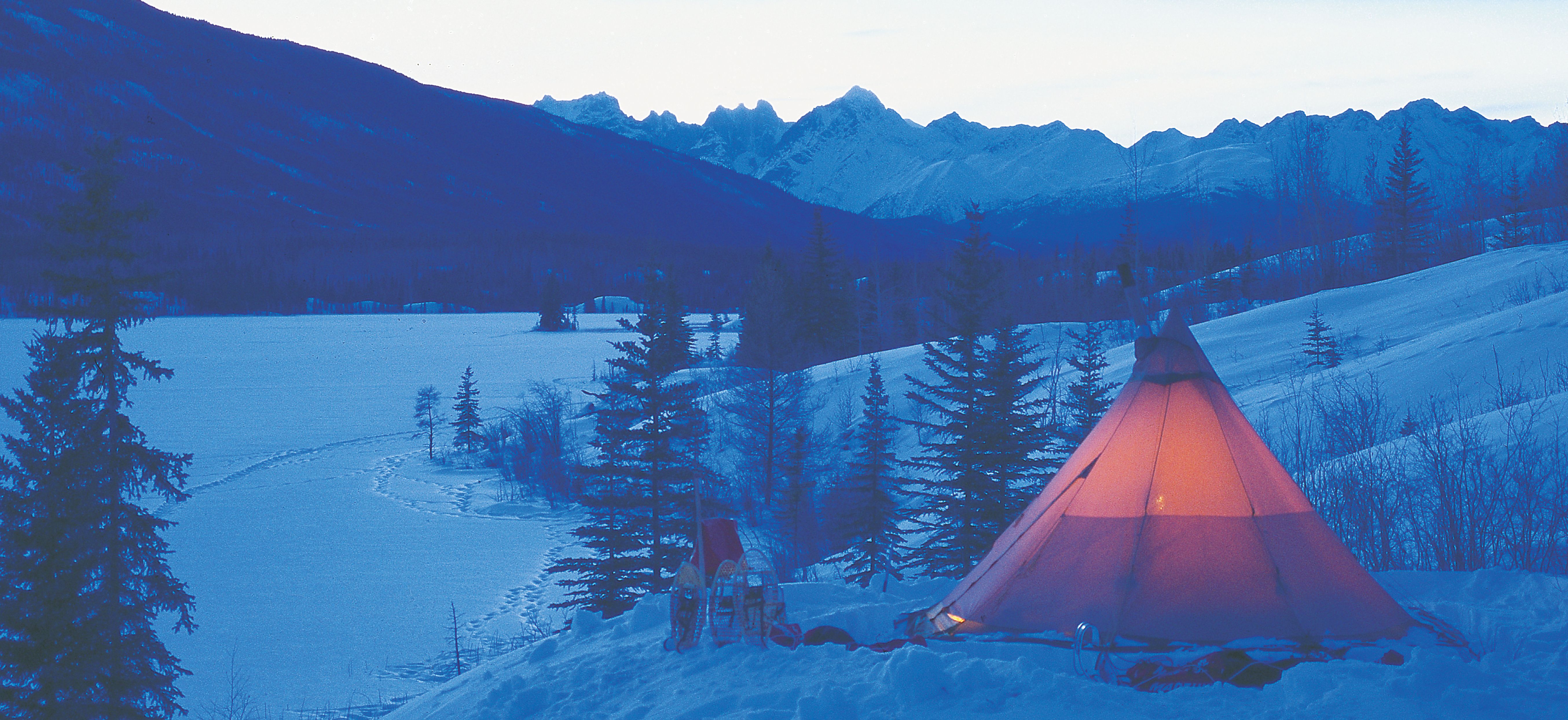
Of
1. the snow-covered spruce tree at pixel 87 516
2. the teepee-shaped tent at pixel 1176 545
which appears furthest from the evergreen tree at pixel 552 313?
the teepee-shaped tent at pixel 1176 545

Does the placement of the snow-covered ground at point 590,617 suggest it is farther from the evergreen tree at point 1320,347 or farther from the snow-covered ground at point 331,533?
the evergreen tree at point 1320,347

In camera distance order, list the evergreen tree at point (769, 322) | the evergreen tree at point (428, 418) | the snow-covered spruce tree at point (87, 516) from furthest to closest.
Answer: the evergreen tree at point (428, 418) → the evergreen tree at point (769, 322) → the snow-covered spruce tree at point (87, 516)

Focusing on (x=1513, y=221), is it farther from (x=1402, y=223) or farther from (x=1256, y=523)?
(x=1256, y=523)

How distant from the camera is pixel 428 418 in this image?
4353 cm

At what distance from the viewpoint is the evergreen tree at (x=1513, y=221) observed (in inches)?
1221

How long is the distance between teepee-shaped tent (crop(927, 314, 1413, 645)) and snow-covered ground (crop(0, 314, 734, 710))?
10.5m

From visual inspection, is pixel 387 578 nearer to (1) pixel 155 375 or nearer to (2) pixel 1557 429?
(1) pixel 155 375

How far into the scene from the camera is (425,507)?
28.1 metres

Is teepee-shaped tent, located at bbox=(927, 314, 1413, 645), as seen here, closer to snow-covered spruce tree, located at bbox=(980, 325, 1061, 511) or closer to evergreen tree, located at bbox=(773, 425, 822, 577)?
snow-covered spruce tree, located at bbox=(980, 325, 1061, 511)

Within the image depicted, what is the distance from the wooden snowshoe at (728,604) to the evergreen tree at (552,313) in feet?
275

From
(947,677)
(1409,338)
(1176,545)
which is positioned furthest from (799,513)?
(947,677)

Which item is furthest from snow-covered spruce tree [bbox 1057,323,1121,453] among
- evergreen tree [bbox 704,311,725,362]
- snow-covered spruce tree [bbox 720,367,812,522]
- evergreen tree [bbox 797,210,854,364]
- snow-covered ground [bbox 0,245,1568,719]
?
evergreen tree [bbox 704,311,725,362]

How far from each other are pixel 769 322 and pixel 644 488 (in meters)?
15.5

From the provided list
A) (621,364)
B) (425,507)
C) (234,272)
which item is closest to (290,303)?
(234,272)
